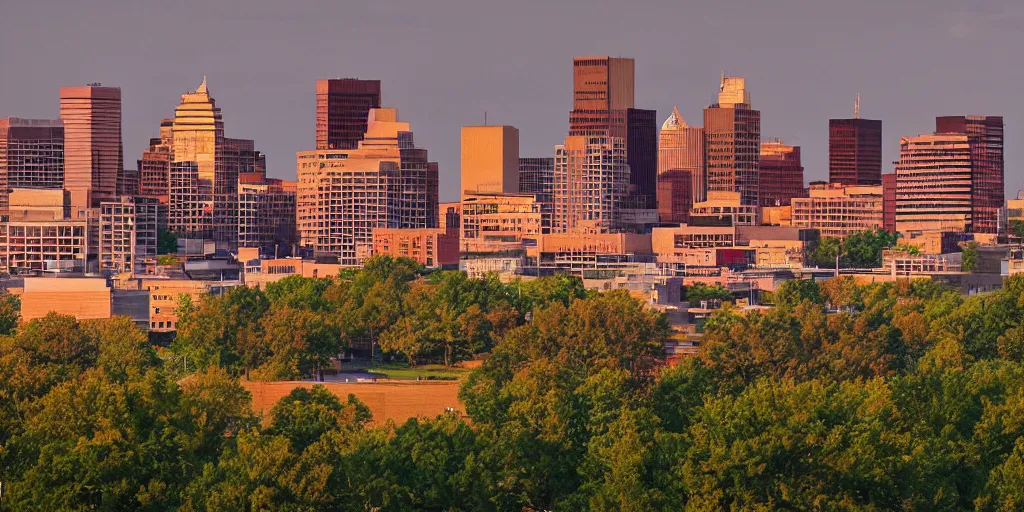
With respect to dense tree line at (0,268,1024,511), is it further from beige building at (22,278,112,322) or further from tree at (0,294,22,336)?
beige building at (22,278,112,322)

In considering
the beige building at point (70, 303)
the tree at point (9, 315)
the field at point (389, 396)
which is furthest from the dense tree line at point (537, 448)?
the beige building at point (70, 303)

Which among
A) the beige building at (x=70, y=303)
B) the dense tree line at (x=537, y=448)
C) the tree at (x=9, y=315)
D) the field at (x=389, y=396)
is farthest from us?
the beige building at (x=70, y=303)

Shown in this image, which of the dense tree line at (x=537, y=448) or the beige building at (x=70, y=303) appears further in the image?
the beige building at (x=70, y=303)

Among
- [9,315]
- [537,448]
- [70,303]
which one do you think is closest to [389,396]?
[537,448]

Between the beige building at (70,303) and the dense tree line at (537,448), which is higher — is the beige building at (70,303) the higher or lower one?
the higher one

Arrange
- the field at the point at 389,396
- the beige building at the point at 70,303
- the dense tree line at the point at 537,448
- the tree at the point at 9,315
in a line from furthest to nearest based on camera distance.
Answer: the beige building at the point at 70,303
the tree at the point at 9,315
the field at the point at 389,396
the dense tree line at the point at 537,448

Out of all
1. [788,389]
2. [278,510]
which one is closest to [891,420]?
[788,389]

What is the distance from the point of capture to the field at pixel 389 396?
138 metres

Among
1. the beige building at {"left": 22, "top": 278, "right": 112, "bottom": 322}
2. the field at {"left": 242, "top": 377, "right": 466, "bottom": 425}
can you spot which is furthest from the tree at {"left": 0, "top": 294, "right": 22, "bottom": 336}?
the field at {"left": 242, "top": 377, "right": 466, "bottom": 425}

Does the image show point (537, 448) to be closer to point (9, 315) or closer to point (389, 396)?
point (389, 396)

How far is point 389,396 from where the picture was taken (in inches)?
5536

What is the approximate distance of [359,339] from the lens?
184 meters

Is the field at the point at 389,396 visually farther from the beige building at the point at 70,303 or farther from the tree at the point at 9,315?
the beige building at the point at 70,303

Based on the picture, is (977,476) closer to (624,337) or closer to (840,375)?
(840,375)
